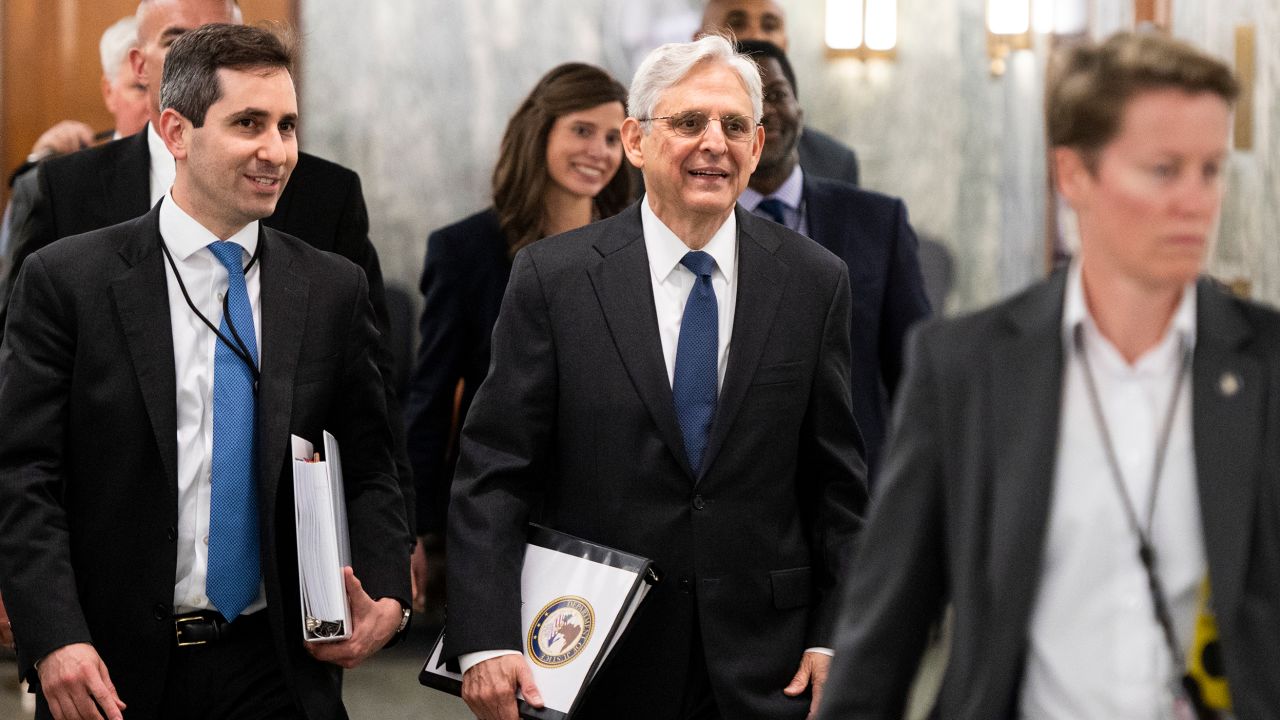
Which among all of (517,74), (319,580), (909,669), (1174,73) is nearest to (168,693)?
(319,580)

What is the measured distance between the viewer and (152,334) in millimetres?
3031

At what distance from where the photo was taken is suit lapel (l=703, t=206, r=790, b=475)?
310 cm

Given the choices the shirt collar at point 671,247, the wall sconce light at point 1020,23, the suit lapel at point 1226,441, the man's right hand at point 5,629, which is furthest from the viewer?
the wall sconce light at point 1020,23

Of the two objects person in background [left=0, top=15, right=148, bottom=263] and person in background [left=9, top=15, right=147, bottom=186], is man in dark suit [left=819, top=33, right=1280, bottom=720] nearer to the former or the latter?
person in background [left=0, top=15, right=148, bottom=263]

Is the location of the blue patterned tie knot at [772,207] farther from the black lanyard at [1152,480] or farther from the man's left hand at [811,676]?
the black lanyard at [1152,480]

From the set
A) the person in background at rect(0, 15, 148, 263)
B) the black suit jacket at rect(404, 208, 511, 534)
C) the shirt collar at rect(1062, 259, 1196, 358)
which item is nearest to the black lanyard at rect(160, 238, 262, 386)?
the person in background at rect(0, 15, 148, 263)

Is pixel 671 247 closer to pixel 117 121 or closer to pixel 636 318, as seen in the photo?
pixel 636 318

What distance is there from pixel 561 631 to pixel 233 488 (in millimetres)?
637

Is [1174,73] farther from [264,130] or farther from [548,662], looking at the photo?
[264,130]

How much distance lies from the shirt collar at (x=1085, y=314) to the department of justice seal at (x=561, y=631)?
1.18 meters

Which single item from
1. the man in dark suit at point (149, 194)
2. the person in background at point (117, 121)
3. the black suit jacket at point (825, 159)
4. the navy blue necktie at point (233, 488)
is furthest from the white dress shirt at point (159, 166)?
the black suit jacket at point (825, 159)

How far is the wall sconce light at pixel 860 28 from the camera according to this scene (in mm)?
6551

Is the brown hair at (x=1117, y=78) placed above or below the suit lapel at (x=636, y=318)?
above

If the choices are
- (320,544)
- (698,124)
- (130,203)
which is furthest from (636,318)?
(130,203)
